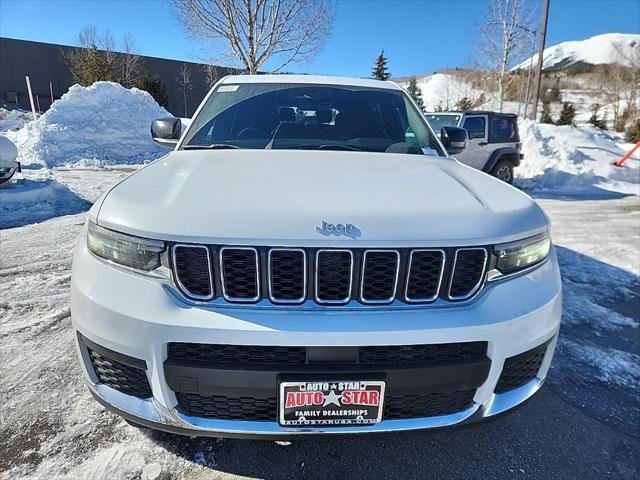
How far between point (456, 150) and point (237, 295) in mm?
2417

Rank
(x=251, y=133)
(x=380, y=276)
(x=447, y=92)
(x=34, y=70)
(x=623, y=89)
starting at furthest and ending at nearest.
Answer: (x=447, y=92), (x=34, y=70), (x=623, y=89), (x=251, y=133), (x=380, y=276)

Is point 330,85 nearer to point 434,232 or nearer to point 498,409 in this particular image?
Result: point 434,232

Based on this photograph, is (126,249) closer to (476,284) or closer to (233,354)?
(233,354)

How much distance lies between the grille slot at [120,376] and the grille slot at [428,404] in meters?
0.88

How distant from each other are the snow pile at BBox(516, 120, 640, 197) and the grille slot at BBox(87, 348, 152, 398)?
11.1 metres

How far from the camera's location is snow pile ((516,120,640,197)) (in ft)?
36.3

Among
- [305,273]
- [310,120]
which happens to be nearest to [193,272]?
[305,273]

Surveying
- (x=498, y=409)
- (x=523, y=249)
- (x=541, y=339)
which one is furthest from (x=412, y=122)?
(x=498, y=409)

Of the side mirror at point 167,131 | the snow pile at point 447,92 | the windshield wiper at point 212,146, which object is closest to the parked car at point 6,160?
the side mirror at point 167,131

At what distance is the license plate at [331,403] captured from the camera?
1425 mm

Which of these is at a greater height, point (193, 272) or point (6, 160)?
point (193, 272)

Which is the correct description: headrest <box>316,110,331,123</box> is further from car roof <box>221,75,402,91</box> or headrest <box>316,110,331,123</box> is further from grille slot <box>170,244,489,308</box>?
grille slot <box>170,244,489,308</box>

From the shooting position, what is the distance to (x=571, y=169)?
1196cm

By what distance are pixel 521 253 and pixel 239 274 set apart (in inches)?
43.1
